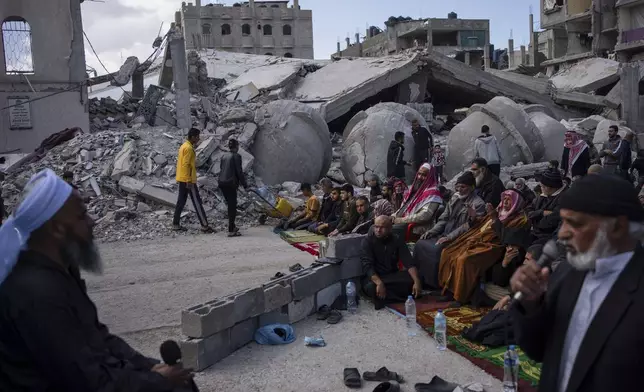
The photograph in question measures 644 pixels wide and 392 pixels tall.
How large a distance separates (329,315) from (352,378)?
152cm

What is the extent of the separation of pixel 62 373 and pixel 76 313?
20cm

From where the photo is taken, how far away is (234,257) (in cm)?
841

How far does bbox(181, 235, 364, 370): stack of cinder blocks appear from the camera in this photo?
444 cm

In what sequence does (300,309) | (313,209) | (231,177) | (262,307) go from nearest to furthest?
(262,307)
(300,309)
(231,177)
(313,209)

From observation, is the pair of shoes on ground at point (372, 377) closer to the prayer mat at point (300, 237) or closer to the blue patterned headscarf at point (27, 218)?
the blue patterned headscarf at point (27, 218)

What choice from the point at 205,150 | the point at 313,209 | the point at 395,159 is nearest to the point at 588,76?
the point at 395,159

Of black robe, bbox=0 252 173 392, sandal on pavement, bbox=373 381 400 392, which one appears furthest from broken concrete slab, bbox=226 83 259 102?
black robe, bbox=0 252 173 392

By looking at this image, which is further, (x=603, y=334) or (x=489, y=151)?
(x=489, y=151)

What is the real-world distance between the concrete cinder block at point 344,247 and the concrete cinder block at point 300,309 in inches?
23.2

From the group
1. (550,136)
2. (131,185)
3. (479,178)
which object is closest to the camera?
(479,178)

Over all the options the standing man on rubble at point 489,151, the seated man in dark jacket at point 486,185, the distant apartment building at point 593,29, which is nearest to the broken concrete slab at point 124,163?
the standing man on rubble at point 489,151

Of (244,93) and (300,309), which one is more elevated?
(244,93)

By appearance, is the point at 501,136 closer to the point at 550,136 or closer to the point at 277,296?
the point at 550,136

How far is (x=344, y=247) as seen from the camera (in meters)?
6.15
